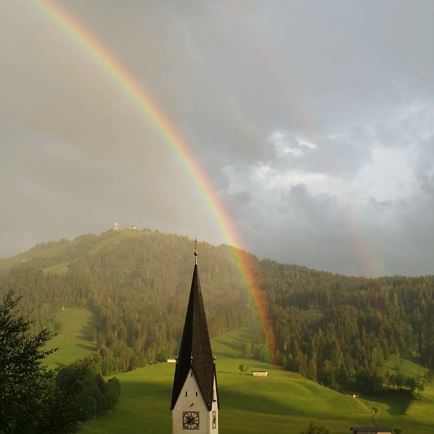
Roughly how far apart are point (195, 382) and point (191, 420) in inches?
127

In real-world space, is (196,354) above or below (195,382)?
above

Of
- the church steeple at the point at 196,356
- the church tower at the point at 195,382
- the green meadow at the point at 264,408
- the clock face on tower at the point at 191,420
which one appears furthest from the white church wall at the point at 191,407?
the green meadow at the point at 264,408

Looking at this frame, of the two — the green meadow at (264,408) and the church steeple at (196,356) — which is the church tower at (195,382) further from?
the green meadow at (264,408)

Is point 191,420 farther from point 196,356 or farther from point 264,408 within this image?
point 264,408

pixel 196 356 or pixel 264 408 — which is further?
pixel 264 408

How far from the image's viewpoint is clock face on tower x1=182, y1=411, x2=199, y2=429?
2020 inches

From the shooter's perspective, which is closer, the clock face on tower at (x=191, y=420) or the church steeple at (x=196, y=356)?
the clock face on tower at (x=191, y=420)

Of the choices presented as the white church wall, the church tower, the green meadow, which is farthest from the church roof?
the green meadow

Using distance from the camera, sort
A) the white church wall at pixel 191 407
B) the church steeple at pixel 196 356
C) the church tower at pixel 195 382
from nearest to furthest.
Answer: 1. the white church wall at pixel 191 407
2. the church tower at pixel 195 382
3. the church steeple at pixel 196 356

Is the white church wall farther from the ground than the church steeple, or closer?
closer

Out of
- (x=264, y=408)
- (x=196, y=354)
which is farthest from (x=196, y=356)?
(x=264, y=408)

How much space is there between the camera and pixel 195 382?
51.9 meters

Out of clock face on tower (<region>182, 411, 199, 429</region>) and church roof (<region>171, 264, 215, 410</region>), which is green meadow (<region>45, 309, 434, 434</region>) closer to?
clock face on tower (<region>182, 411, 199, 429</region>)

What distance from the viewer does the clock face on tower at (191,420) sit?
2020 inches
